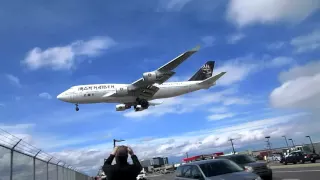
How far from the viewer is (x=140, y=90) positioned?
3828cm

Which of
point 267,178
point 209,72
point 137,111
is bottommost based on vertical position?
point 267,178

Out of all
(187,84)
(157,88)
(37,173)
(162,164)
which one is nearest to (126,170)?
(37,173)

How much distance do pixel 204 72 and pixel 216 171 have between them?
43285 millimetres

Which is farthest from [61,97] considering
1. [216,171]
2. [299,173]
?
[216,171]

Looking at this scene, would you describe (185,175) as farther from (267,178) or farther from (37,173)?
(267,178)

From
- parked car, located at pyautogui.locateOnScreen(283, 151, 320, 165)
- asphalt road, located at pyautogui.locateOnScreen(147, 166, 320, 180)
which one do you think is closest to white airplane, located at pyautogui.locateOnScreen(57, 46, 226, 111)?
parked car, located at pyautogui.locateOnScreen(283, 151, 320, 165)

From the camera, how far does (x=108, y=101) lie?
128 ft

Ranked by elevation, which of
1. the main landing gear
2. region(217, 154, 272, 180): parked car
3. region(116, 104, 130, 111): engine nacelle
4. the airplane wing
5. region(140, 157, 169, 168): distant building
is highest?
the airplane wing

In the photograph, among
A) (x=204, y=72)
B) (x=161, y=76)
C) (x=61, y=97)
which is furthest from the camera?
(x=204, y=72)

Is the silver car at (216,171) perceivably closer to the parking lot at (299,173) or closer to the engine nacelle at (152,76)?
the parking lot at (299,173)

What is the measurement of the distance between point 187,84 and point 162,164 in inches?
2266

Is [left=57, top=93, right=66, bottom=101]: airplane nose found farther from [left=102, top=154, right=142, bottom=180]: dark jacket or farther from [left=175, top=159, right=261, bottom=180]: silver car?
[left=102, top=154, right=142, bottom=180]: dark jacket

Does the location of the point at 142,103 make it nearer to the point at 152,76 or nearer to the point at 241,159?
the point at 152,76

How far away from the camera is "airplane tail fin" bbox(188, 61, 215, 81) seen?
5181cm
